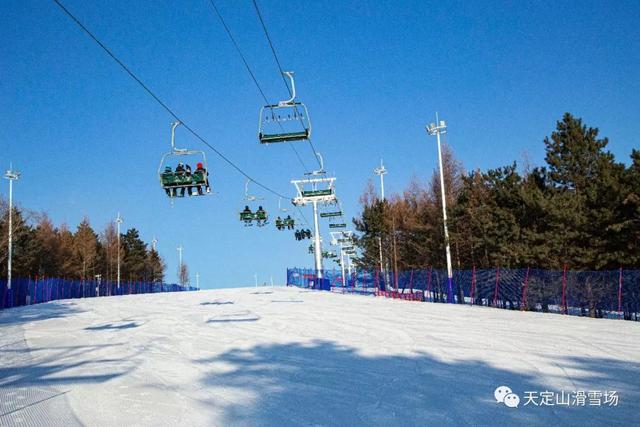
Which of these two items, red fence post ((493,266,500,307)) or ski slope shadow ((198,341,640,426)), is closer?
ski slope shadow ((198,341,640,426))

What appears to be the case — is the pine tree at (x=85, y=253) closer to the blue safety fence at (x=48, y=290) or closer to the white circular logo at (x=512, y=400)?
the blue safety fence at (x=48, y=290)

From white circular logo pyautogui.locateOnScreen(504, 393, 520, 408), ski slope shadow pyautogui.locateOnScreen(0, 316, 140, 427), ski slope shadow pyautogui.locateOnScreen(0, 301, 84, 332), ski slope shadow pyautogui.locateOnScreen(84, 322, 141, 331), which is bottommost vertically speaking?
white circular logo pyautogui.locateOnScreen(504, 393, 520, 408)

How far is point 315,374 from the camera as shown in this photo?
880 cm

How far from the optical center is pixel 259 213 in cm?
3058

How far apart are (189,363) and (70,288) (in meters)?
45.3

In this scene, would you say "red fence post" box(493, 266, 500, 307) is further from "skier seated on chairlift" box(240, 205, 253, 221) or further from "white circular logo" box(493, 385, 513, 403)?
"white circular logo" box(493, 385, 513, 403)

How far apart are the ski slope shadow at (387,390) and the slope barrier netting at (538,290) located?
12.0 meters

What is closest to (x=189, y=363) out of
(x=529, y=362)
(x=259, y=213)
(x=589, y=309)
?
(x=529, y=362)

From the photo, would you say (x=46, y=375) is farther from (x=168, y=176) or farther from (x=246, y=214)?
(x=246, y=214)

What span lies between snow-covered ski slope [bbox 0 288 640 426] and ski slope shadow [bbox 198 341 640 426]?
2cm

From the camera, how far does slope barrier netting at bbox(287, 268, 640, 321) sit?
1961cm

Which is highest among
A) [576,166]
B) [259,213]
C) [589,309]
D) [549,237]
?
[576,166]

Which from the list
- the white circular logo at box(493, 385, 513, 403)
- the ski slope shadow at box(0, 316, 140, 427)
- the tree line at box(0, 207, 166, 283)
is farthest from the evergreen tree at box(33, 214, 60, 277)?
the white circular logo at box(493, 385, 513, 403)

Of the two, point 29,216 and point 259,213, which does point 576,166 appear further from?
point 29,216
